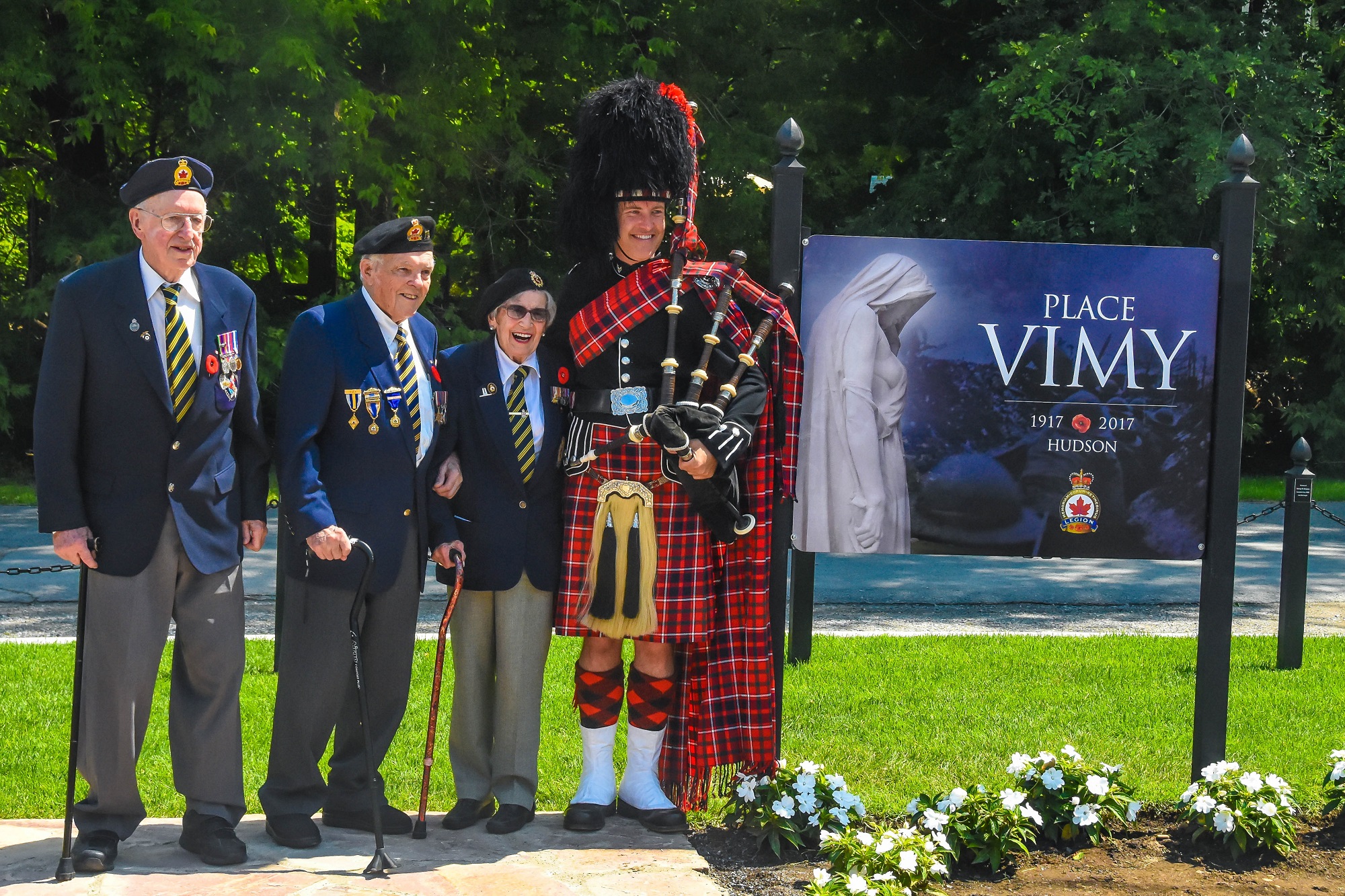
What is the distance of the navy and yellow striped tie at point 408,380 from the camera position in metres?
3.98

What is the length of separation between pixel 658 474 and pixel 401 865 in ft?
4.34

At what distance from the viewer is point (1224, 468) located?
4.41m

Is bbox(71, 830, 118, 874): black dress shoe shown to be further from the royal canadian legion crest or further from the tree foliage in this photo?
the tree foliage

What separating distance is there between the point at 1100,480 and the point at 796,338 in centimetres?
110

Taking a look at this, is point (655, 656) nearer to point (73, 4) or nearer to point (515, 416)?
point (515, 416)

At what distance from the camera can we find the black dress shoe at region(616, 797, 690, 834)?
4113mm

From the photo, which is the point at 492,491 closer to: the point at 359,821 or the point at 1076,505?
the point at 359,821

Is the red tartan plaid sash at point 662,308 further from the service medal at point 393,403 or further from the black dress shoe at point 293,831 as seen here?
the black dress shoe at point 293,831

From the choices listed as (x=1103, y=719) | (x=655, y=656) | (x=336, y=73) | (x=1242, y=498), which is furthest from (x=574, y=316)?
(x=1242, y=498)

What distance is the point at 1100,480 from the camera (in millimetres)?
4410

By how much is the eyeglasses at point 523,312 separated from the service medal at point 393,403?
403 mm

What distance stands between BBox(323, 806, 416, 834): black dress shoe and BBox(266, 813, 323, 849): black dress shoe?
13cm

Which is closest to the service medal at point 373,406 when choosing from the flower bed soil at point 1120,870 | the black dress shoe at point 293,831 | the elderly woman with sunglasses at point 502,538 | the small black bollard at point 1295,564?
the elderly woman with sunglasses at point 502,538

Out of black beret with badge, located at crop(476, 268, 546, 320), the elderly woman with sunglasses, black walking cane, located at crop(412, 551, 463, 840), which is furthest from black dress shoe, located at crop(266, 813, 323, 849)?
black beret with badge, located at crop(476, 268, 546, 320)
